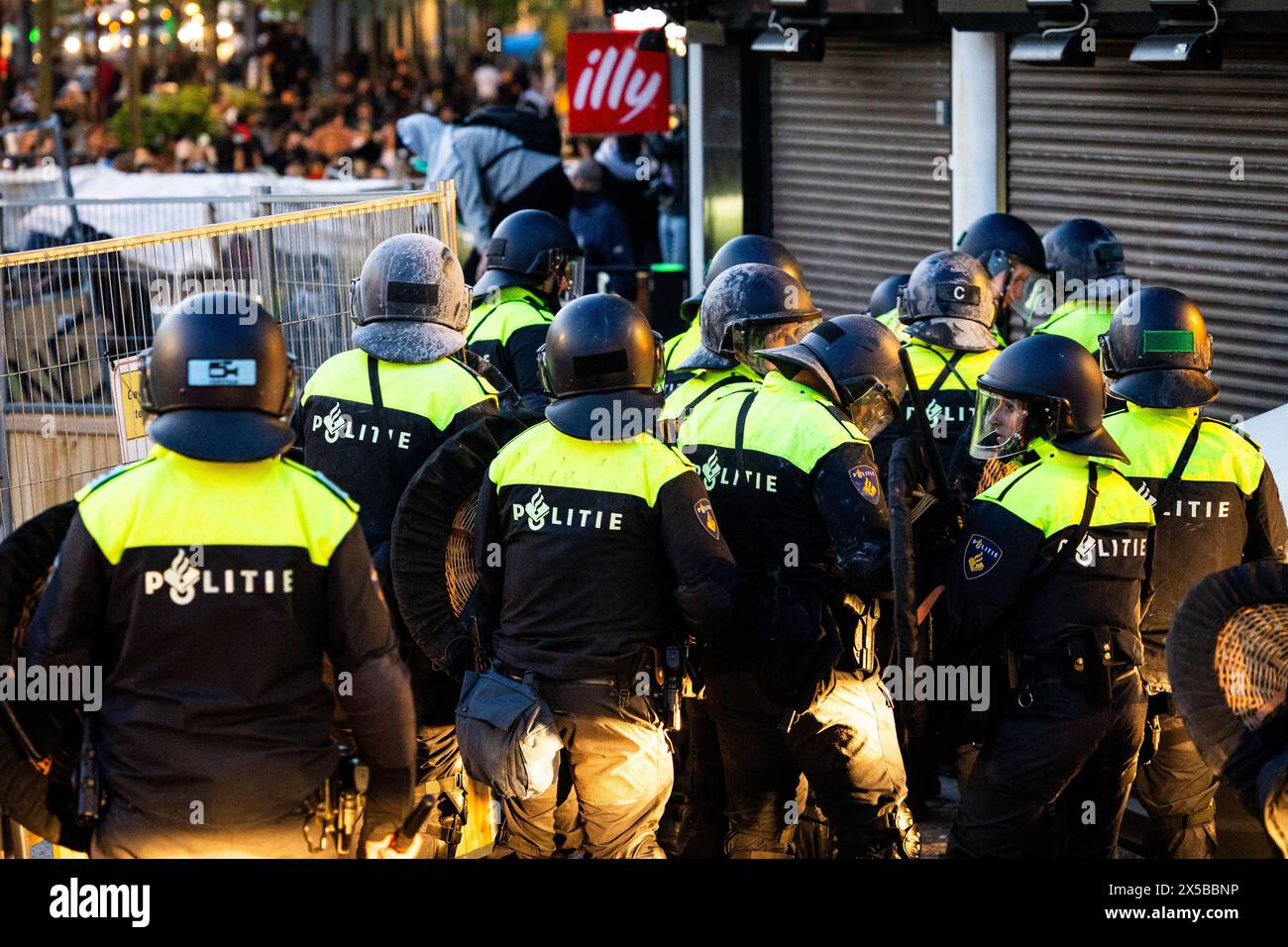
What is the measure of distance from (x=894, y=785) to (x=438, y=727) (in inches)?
60.4

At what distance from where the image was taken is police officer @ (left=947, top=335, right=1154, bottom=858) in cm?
516

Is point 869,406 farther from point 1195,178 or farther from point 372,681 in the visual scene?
point 1195,178

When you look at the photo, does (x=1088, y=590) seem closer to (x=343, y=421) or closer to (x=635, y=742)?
(x=635, y=742)

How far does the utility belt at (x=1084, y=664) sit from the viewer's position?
16.9ft

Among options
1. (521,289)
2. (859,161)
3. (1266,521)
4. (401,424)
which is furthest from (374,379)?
(859,161)

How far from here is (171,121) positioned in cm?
2125

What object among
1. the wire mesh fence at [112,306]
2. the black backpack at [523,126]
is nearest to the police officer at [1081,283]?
the wire mesh fence at [112,306]

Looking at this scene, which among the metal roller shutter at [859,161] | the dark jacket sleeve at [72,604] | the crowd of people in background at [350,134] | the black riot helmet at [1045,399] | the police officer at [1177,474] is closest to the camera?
the dark jacket sleeve at [72,604]

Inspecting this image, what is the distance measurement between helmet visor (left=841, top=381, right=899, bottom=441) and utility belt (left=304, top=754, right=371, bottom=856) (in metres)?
2.28

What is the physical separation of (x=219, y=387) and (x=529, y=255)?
3996mm

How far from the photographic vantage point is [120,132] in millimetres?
21094

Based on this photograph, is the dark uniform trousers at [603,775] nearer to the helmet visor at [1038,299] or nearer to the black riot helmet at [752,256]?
the black riot helmet at [752,256]

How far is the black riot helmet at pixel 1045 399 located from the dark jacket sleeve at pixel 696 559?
1046mm
